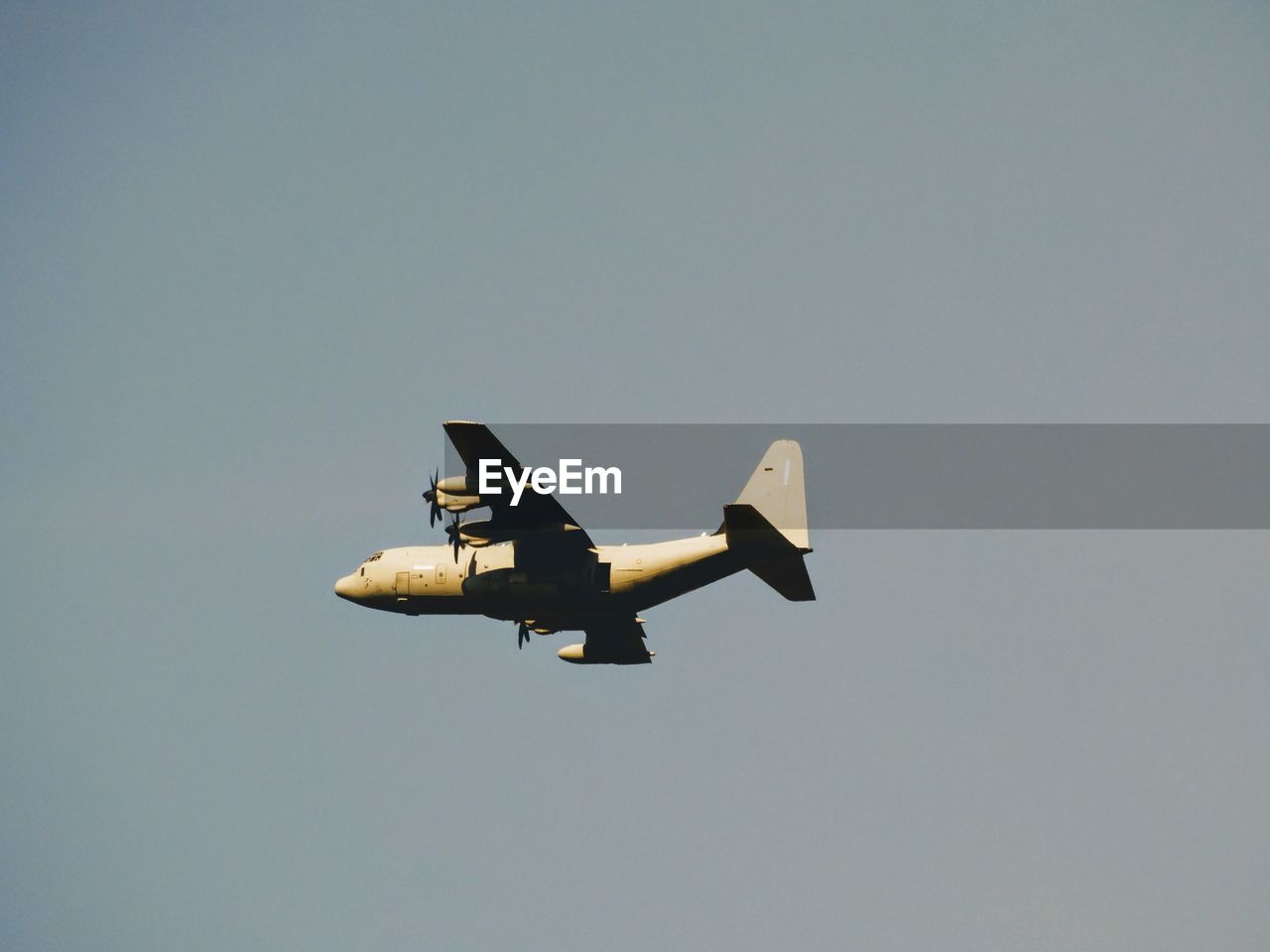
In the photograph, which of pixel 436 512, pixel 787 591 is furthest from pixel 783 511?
pixel 436 512

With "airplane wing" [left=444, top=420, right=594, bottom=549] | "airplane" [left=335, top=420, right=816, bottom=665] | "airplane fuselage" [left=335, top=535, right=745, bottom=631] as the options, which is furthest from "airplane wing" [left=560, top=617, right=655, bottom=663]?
"airplane wing" [left=444, top=420, right=594, bottom=549]

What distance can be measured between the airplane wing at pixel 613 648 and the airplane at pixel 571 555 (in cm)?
368

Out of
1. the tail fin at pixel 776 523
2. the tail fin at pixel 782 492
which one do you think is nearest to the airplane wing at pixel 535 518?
the tail fin at pixel 776 523

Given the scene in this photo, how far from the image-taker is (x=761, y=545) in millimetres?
49438

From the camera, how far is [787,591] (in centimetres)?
5181

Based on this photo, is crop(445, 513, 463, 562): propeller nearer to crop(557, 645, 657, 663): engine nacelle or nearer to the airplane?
the airplane

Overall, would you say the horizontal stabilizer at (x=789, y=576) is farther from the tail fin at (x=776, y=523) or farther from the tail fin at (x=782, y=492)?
the tail fin at (x=782, y=492)

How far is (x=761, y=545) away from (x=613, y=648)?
10.4 m

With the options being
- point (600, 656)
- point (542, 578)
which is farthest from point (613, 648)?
point (542, 578)

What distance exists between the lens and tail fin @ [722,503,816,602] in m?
48.7

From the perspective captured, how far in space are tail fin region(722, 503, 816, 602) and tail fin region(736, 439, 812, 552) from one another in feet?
1.73

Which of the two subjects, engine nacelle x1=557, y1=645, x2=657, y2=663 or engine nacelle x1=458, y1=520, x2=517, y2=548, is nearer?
engine nacelle x1=458, y1=520, x2=517, y2=548

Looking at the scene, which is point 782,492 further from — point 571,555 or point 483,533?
point 483,533

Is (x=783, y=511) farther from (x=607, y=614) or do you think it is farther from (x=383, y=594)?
(x=383, y=594)
